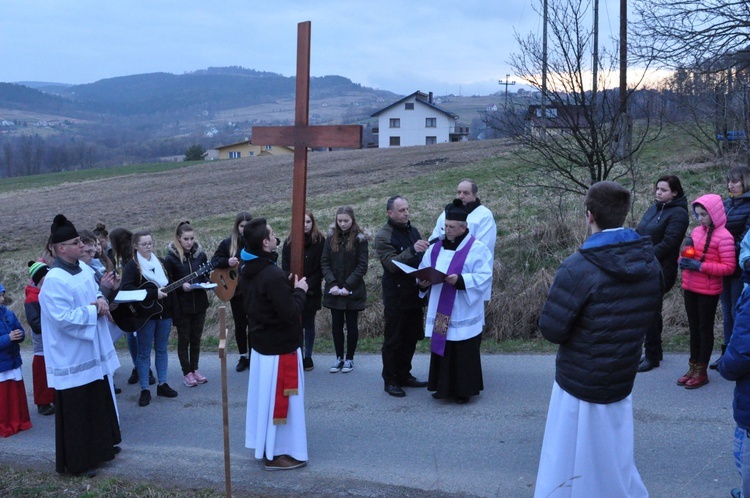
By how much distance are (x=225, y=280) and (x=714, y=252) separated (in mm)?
5196

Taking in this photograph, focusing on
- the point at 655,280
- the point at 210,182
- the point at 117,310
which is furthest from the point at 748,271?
the point at 210,182

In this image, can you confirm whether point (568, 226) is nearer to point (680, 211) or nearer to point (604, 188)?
point (680, 211)

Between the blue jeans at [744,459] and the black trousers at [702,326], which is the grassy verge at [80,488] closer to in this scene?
the blue jeans at [744,459]

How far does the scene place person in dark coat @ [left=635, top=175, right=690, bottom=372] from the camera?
697 centimetres

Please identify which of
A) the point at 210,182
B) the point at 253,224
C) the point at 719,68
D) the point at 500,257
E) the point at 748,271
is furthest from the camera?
the point at 210,182

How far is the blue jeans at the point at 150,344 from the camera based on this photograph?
7.44m

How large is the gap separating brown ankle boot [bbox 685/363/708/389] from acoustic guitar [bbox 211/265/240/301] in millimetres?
4918

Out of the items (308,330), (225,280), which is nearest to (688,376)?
(308,330)

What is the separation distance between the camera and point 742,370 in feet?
13.1

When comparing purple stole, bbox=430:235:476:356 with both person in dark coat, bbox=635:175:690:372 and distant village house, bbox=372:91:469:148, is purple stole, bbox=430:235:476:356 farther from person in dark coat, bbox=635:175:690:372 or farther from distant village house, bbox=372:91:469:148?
distant village house, bbox=372:91:469:148

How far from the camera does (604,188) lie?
13.6ft

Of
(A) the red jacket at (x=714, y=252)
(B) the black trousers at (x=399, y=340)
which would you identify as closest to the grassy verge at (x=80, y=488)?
(B) the black trousers at (x=399, y=340)

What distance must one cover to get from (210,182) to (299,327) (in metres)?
32.6

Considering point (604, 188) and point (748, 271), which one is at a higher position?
point (604, 188)
